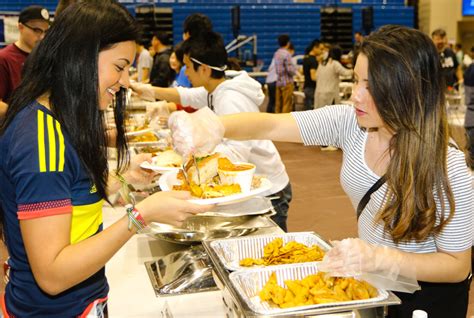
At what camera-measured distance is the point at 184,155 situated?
1650 mm

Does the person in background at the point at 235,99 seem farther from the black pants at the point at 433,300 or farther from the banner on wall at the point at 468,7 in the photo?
the banner on wall at the point at 468,7

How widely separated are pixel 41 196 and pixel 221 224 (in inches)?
36.2

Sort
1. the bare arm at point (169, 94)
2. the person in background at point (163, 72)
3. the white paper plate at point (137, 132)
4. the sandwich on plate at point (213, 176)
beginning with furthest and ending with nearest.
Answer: the person in background at point (163, 72), the bare arm at point (169, 94), the white paper plate at point (137, 132), the sandwich on plate at point (213, 176)

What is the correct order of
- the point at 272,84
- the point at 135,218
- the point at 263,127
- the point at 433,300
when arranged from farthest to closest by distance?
the point at 272,84 < the point at 263,127 < the point at 433,300 < the point at 135,218

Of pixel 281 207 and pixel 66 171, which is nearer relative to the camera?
pixel 66 171

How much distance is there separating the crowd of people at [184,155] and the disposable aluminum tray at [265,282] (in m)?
0.10

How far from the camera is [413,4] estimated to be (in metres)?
16.3

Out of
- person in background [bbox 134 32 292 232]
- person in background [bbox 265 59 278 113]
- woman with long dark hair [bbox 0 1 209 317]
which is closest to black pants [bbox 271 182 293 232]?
person in background [bbox 134 32 292 232]

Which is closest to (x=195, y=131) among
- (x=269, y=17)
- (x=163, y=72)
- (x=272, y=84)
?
(x=163, y=72)

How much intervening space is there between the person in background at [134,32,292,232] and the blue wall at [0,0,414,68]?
1206cm

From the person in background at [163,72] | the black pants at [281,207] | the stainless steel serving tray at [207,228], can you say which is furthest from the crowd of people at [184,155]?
the person in background at [163,72]

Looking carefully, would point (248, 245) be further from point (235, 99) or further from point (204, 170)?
point (235, 99)

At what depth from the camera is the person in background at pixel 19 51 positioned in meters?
3.45

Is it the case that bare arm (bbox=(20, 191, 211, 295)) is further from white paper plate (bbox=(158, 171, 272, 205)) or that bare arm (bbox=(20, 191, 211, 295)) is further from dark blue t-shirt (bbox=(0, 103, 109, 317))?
white paper plate (bbox=(158, 171, 272, 205))
